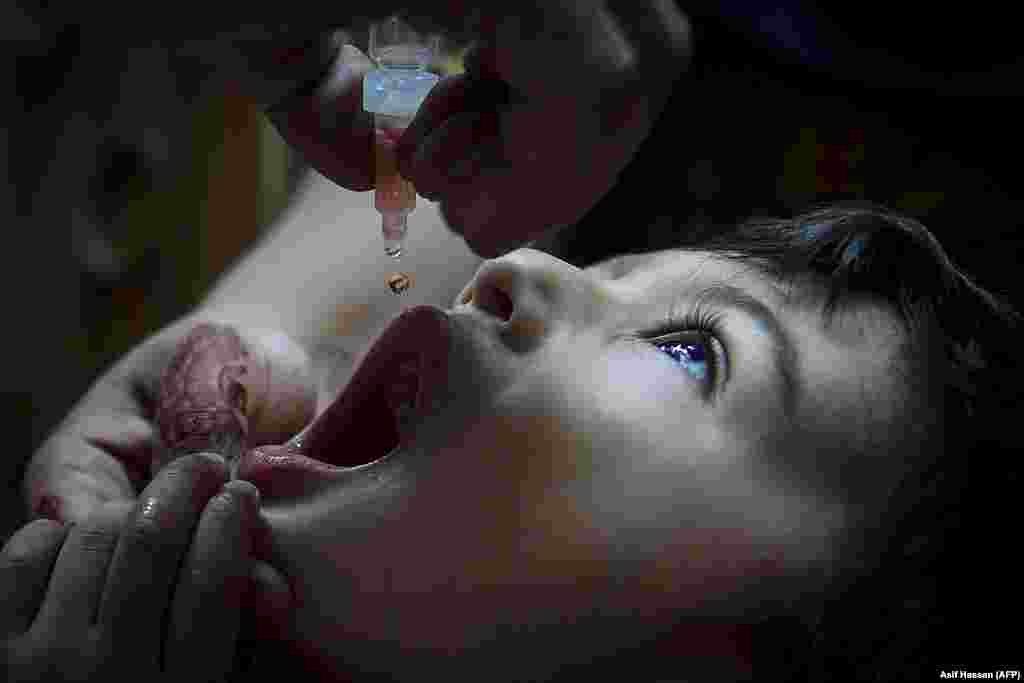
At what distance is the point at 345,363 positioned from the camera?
98 centimetres

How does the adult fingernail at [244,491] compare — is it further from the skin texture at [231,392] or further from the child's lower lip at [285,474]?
the skin texture at [231,392]

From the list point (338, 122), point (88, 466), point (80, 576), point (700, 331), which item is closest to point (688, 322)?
point (700, 331)

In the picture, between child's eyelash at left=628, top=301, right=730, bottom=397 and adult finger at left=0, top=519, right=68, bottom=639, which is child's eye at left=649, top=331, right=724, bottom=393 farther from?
adult finger at left=0, top=519, right=68, bottom=639

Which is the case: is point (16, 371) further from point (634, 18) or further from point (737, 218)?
point (737, 218)

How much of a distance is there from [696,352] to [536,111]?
163mm

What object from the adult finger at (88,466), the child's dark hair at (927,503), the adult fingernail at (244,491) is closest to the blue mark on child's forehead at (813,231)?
the child's dark hair at (927,503)

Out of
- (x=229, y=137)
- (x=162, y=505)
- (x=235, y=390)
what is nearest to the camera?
(x=162, y=505)

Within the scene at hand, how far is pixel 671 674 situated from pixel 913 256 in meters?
0.30

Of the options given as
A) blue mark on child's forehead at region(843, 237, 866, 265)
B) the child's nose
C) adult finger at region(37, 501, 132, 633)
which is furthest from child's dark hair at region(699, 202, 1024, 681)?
adult finger at region(37, 501, 132, 633)

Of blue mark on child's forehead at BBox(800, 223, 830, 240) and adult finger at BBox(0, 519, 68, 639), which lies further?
blue mark on child's forehead at BBox(800, 223, 830, 240)

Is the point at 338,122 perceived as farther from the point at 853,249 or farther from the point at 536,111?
the point at 853,249

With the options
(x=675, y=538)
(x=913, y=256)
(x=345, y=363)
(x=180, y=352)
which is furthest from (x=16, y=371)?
(x=913, y=256)

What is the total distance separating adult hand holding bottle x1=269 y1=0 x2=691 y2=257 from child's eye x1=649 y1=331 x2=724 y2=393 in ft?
0.29

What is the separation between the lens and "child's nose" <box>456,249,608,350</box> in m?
0.61
